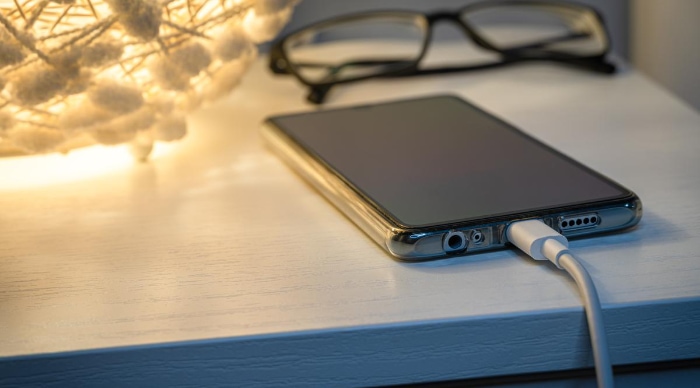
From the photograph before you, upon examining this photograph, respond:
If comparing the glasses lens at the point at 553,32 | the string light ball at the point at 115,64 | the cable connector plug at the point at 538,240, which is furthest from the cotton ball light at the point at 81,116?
the glasses lens at the point at 553,32

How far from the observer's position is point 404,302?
1.04ft

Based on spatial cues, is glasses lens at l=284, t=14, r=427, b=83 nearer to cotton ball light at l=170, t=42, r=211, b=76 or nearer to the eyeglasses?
the eyeglasses

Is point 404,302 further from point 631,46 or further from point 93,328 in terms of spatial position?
point 631,46

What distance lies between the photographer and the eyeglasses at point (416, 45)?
A: 624 millimetres

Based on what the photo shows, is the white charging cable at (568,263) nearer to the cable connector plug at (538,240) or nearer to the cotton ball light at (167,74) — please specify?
the cable connector plug at (538,240)

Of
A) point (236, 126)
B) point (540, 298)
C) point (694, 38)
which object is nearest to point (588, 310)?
point (540, 298)

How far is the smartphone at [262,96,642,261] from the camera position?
35 centimetres

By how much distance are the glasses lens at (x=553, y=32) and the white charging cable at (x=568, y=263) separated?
320 mm

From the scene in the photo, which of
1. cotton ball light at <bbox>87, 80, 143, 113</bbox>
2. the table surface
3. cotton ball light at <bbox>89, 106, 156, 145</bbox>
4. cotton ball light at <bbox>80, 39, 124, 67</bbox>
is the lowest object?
the table surface

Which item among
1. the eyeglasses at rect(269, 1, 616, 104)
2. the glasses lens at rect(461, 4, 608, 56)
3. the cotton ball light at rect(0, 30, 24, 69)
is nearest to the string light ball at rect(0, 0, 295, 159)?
the cotton ball light at rect(0, 30, 24, 69)

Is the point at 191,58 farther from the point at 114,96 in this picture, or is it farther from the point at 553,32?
the point at 553,32

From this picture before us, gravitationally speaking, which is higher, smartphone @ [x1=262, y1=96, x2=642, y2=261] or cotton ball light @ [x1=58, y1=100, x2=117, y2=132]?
cotton ball light @ [x1=58, y1=100, x2=117, y2=132]

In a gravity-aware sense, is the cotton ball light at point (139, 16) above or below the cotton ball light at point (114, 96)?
above

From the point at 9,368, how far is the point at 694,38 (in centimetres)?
57
